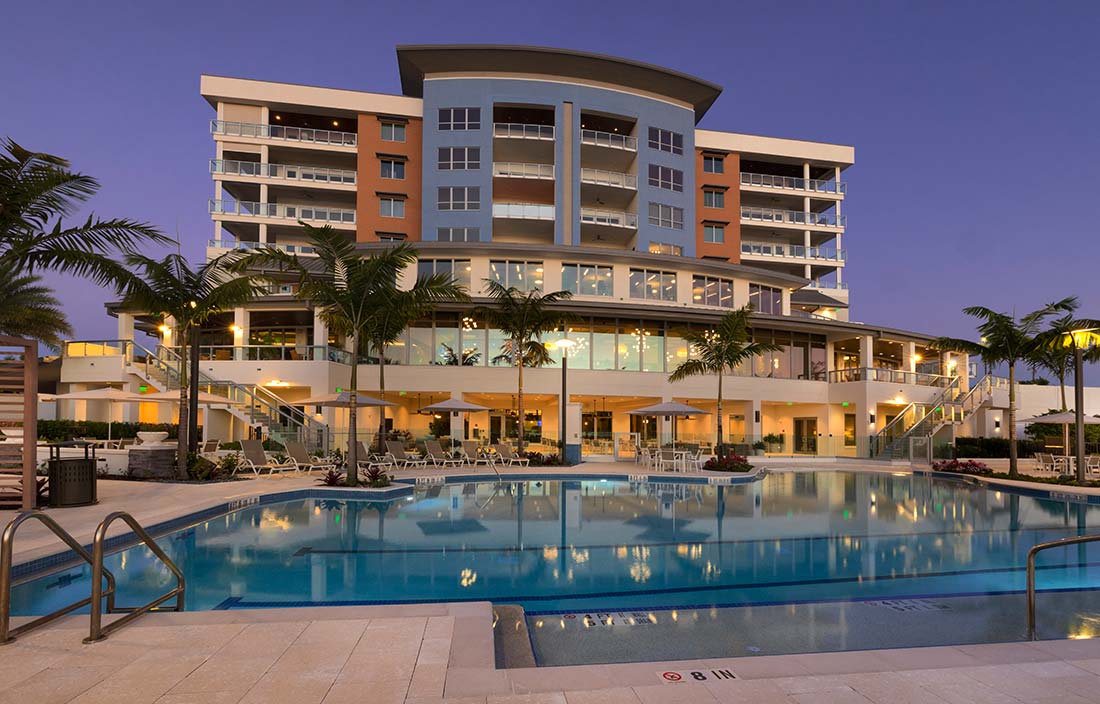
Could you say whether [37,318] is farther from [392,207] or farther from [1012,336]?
[1012,336]

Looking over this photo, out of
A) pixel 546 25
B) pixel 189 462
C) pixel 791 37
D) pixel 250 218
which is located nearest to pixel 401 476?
pixel 189 462

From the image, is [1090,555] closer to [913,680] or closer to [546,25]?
[913,680]

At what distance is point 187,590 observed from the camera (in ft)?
23.7

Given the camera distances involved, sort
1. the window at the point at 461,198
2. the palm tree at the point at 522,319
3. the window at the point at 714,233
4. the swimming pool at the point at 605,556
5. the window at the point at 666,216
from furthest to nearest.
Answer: the window at the point at 714,233 < the window at the point at 666,216 < the window at the point at 461,198 < the palm tree at the point at 522,319 < the swimming pool at the point at 605,556

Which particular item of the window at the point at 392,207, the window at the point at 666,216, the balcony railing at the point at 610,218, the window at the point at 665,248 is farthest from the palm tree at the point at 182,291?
the window at the point at 666,216

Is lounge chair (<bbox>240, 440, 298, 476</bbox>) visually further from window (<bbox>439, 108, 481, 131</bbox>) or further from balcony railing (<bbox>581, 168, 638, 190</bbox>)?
balcony railing (<bbox>581, 168, 638, 190</bbox>)

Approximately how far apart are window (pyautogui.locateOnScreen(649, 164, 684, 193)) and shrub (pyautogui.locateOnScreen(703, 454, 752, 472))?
19930 millimetres

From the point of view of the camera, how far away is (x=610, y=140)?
121 ft

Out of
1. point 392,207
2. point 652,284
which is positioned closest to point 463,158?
point 392,207

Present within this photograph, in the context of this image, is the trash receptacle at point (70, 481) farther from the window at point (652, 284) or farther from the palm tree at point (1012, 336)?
the window at point (652, 284)

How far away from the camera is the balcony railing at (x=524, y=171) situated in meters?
35.7

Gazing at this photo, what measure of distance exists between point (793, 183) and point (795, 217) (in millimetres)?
2351

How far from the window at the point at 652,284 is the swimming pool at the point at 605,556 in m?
17.7

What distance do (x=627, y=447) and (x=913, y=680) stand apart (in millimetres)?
22903
